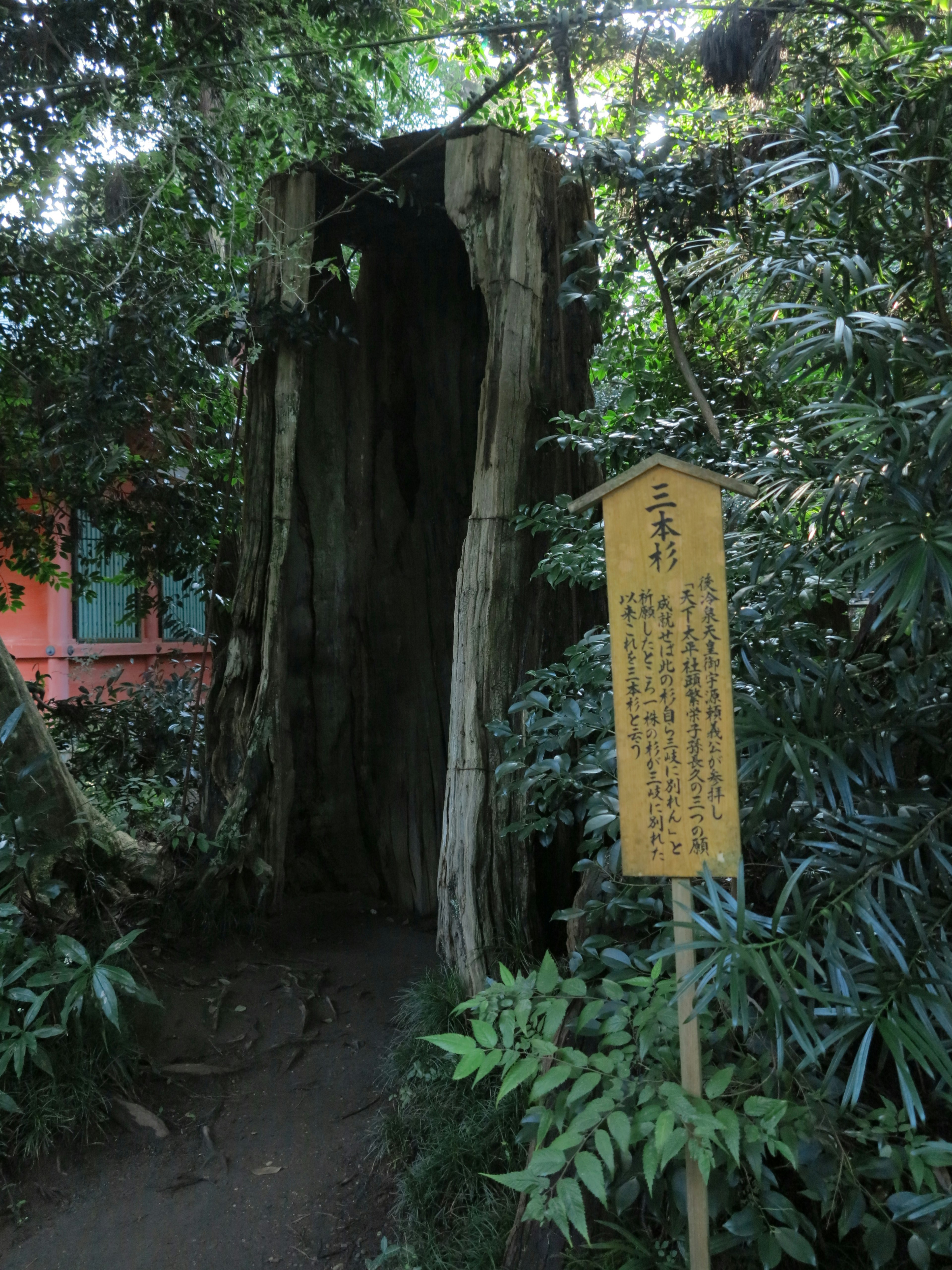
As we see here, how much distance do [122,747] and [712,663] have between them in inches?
171

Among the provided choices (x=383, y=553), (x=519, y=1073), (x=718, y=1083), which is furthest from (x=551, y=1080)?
(x=383, y=553)

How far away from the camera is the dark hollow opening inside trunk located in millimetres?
4184

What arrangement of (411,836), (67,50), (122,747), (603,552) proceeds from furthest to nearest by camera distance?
(122,747) → (411,836) → (67,50) → (603,552)

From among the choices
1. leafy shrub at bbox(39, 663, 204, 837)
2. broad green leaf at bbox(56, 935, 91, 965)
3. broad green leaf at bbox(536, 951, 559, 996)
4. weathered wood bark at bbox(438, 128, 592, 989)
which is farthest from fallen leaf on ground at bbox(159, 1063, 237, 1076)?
broad green leaf at bbox(536, 951, 559, 996)

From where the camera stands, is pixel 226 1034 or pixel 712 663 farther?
pixel 226 1034

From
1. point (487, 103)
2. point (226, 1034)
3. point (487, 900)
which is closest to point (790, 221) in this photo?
point (487, 900)

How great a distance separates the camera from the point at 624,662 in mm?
1740

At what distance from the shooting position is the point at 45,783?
11.4ft

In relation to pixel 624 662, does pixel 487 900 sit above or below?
below

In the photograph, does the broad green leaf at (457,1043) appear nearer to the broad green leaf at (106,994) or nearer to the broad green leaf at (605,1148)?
the broad green leaf at (605,1148)

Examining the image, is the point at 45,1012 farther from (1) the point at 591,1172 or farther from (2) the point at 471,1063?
(1) the point at 591,1172

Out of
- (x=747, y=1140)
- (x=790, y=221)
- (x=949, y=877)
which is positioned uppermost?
(x=790, y=221)

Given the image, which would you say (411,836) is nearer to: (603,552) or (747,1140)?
(603,552)

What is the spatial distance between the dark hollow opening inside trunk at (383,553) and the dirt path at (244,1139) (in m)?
0.63
